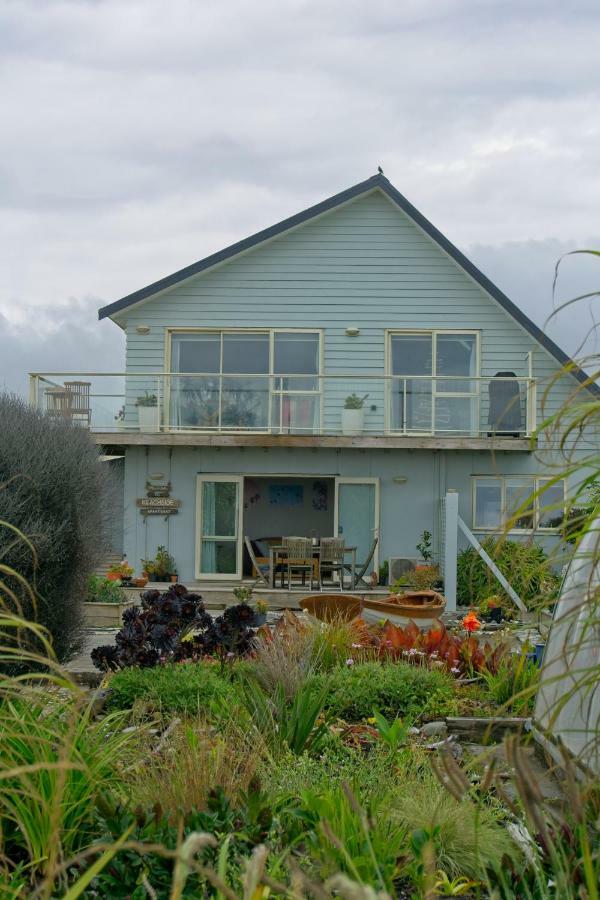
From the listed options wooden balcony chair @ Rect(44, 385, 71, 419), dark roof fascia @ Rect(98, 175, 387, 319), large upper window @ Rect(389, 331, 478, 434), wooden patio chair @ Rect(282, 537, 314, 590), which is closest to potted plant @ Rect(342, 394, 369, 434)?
large upper window @ Rect(389, 331, 478, 434)

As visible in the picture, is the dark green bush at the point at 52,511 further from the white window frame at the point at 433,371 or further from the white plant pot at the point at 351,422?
the white window frame at the point at 433,371

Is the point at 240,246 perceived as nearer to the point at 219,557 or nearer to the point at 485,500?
the point at 219,557

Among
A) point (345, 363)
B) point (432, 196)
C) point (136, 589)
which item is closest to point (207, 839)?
point (136, 589)

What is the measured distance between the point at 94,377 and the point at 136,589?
180 inches

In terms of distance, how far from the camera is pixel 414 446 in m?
18.8

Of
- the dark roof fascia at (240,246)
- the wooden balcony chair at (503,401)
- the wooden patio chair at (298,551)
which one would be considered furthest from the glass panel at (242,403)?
the wooden balcony chair at (503,401)

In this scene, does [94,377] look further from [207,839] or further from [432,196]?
[207,839]

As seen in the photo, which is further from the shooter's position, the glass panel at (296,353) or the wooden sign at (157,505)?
the glass panel at (296,353)

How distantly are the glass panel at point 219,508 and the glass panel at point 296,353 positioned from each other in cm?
250

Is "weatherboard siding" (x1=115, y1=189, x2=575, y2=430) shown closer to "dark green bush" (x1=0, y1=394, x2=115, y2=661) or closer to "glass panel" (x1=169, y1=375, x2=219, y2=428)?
"glass panel" (x1=169, y1=375, x2=219, y2=428)

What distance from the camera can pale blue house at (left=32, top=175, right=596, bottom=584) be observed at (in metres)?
19.1

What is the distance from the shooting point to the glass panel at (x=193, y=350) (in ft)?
67.1

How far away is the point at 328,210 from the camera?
20438 mm

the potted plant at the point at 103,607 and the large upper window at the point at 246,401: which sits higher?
the large upper window at the point at 246,401
